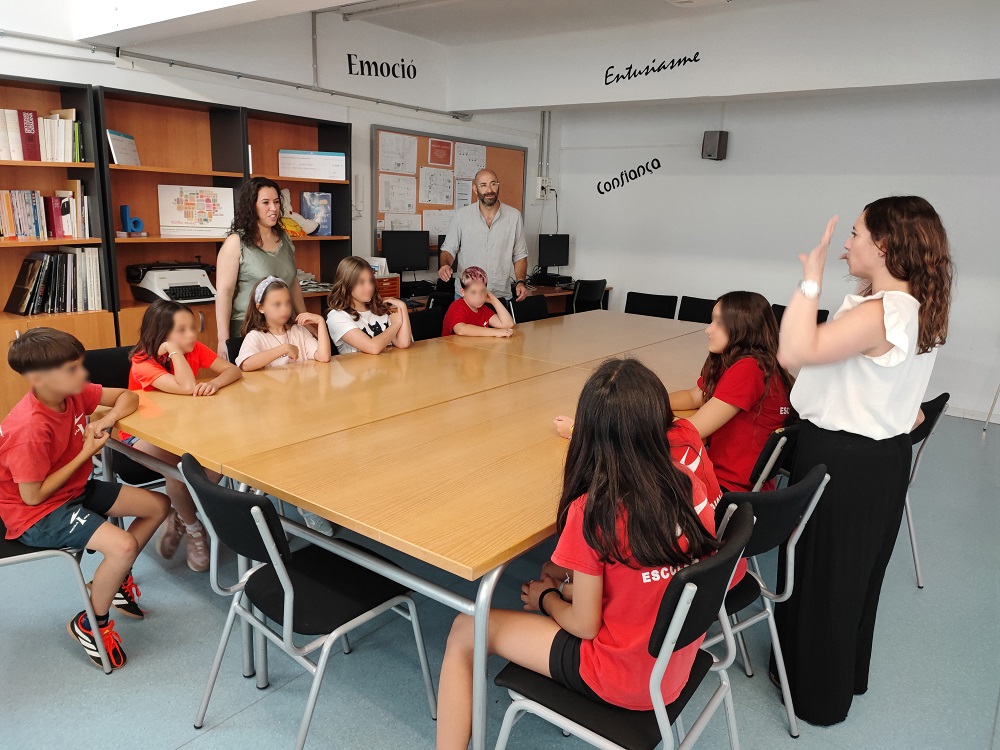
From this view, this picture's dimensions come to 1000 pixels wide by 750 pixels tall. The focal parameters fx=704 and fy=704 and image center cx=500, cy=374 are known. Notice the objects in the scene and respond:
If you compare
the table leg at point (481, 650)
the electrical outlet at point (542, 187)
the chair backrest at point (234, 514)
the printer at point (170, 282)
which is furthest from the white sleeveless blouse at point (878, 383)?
the electrical outlet at point (542, 187)

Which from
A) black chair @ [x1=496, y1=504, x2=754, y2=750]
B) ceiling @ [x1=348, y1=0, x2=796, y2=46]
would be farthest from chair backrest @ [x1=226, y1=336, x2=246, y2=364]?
ceiling @ [x1=348, y1=0, x2=796, y2=46]

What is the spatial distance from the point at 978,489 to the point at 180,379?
4133mm

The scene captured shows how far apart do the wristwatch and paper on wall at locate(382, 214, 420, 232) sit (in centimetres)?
471

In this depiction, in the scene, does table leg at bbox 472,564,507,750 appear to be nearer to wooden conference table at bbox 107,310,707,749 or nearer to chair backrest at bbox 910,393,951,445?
wooden conference table at bbox 107,310,707,749

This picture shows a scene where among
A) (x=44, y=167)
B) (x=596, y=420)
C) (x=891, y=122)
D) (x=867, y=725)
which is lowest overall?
(x=867, y=725)

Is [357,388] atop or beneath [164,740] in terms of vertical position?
atop

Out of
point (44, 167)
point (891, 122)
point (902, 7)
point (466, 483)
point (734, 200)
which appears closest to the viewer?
point (466, 483)

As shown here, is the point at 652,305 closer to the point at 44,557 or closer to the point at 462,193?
the point at 462,193

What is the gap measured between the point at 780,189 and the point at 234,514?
593 cm

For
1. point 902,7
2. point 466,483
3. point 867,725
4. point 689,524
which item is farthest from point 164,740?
point 902,7

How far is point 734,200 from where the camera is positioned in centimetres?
650

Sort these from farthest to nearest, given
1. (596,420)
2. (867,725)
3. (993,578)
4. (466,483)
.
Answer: (993,578), (867,725), (466,483), (596,420)

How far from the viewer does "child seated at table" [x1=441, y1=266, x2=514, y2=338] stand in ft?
12.8

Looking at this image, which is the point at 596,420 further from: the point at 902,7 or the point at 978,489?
the point at 902,7
